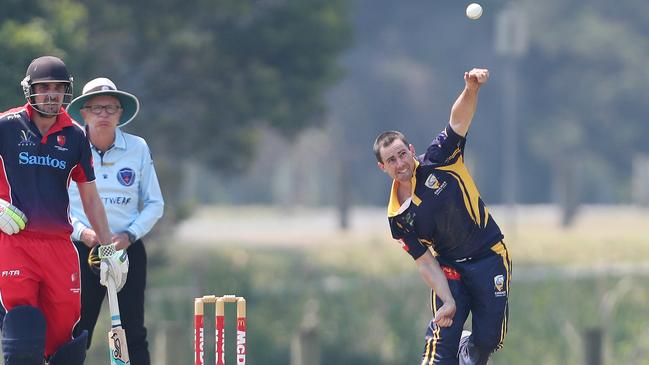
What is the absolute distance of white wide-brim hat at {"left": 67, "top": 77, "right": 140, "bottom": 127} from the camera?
8680 mm

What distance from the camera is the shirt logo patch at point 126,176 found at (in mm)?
8844

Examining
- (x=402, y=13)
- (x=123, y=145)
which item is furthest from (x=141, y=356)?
(x=402, y=13)

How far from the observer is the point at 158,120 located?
2202cm

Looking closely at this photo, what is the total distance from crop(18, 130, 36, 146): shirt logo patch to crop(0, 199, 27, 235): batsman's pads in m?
0.32

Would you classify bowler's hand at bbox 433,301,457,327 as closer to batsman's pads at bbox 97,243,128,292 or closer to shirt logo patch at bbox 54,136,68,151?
batsman's pads at bbox 97,243,128,292

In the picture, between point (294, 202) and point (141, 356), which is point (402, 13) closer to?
point (294, 202)

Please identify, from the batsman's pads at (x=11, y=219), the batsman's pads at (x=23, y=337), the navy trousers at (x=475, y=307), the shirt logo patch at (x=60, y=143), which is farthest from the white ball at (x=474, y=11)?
the batsman's pads at (x=23, y=337)

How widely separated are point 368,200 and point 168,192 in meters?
29.3

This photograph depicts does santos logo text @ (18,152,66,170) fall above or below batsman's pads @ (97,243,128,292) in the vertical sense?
above

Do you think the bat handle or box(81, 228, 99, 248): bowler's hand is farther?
box(81, 228, 99, 248): bowler's hand

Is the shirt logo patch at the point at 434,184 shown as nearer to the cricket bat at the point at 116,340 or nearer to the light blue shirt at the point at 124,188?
the light blue shirt at the point at 124,188

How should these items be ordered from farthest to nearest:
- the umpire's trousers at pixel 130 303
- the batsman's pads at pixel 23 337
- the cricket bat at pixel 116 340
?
the umpire's trousers at pixel 130 303
the cricket bat at pixel 116 340
the batsman's pads at pixel 23 337

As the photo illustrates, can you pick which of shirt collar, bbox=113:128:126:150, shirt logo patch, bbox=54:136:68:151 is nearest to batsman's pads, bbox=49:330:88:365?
shirt logo patch, bbox=54:136:68:151

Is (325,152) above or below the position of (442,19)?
below
